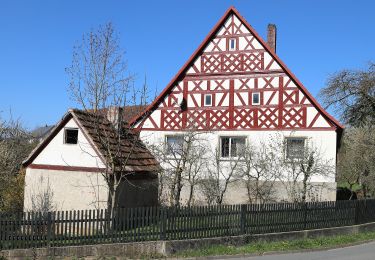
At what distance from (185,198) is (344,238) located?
944cm

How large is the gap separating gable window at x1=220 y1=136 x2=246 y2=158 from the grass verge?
24.7 ft

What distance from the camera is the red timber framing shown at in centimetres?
2388

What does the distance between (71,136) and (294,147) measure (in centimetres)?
1128

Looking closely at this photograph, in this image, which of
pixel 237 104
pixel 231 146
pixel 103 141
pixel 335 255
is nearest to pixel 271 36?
pixel 237 104

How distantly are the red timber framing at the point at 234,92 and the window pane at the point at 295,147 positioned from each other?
2.22ft

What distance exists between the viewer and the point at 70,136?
19.7 meters

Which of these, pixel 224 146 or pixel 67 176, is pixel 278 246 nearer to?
pixel 67 176

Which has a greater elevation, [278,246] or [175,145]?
[175,145]

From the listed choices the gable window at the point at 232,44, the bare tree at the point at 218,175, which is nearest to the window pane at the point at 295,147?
the bare tree at the point at 218,175

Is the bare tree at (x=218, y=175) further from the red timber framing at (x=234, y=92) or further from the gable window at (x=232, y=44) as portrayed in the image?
the gable window at (x=232, y=44)

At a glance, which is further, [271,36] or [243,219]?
[271,36]

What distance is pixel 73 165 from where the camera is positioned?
19.1 meters

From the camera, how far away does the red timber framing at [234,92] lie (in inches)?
940

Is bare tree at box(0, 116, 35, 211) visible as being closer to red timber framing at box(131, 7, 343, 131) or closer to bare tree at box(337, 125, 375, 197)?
red timber framing at box(131, 7, 343, 131)
